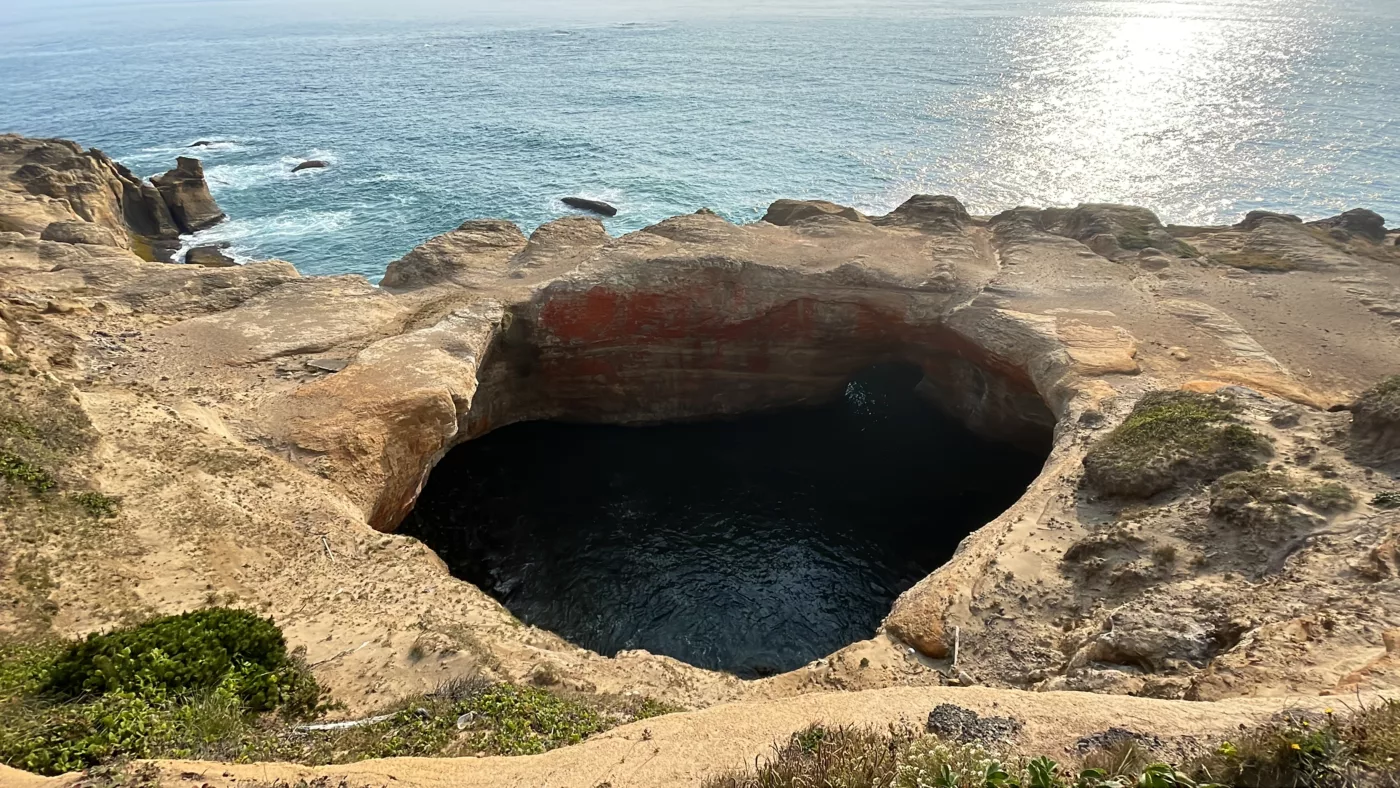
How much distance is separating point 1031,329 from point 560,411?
21.2 meters

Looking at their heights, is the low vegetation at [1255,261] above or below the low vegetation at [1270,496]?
above

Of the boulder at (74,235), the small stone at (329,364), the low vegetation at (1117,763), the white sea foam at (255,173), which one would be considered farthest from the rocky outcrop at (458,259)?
the white sea foam at (255,173)

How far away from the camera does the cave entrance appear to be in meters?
24.8

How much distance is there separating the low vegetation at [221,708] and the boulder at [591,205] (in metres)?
51.3

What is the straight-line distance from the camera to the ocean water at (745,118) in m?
64.6

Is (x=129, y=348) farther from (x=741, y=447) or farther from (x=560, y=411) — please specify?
(x=741, y=447)

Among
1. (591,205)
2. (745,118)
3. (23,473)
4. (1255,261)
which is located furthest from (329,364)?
(745,118)

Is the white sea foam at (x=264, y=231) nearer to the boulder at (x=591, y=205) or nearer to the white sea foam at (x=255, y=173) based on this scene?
the white sea foam at (x=255, y=173)

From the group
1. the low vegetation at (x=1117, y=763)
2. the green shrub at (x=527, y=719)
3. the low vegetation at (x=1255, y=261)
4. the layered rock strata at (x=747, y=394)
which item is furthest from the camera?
the low vegetation at (x=1255, y=261)

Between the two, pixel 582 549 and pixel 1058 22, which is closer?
pixel 582 549

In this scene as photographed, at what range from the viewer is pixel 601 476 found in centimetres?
3250

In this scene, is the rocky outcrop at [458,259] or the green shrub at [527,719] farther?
the rocky outcrop at [458,259]

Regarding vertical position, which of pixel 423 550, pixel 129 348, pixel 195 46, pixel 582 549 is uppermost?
pixel 195 46

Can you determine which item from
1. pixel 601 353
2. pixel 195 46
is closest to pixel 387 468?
pixel 601 353
